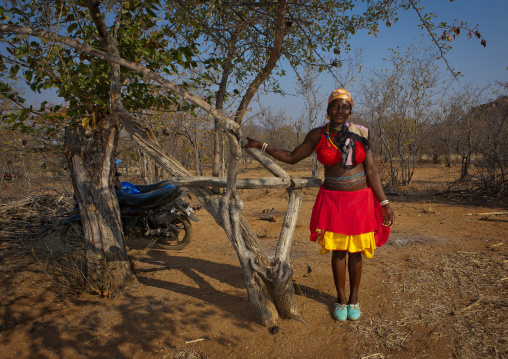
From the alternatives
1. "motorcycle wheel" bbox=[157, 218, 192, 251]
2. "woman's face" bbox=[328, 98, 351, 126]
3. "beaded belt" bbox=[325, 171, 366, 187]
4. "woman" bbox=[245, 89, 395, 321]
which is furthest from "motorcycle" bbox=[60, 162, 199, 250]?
"woman's face" bbox=[328, 98, 351, 126]

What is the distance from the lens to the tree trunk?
3.08 m

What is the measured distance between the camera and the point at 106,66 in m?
3.02

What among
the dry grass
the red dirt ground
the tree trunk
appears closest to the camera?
the dry grass

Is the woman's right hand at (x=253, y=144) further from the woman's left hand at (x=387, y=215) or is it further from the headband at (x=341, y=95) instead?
the woman's left hand at (x=387, y=215)

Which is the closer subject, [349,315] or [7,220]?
[349,315]

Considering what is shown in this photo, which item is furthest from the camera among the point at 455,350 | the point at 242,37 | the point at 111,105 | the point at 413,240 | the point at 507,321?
the point at 413,240

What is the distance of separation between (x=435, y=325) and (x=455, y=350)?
0.92 ft

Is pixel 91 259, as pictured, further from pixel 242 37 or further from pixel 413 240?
pixel 413 240

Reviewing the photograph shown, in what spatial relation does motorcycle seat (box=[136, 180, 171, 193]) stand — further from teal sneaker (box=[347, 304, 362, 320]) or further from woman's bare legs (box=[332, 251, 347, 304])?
teal sneaker (box=[347, 304, 362, 320])

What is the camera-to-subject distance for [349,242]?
237 cm

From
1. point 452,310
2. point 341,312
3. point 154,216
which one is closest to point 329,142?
point 341,312

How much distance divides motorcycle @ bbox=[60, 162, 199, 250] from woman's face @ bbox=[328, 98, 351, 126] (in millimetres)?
2944

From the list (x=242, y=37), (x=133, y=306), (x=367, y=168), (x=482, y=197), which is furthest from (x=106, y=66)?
(x=482, y=197)

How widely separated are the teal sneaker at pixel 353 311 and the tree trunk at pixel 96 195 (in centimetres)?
226
